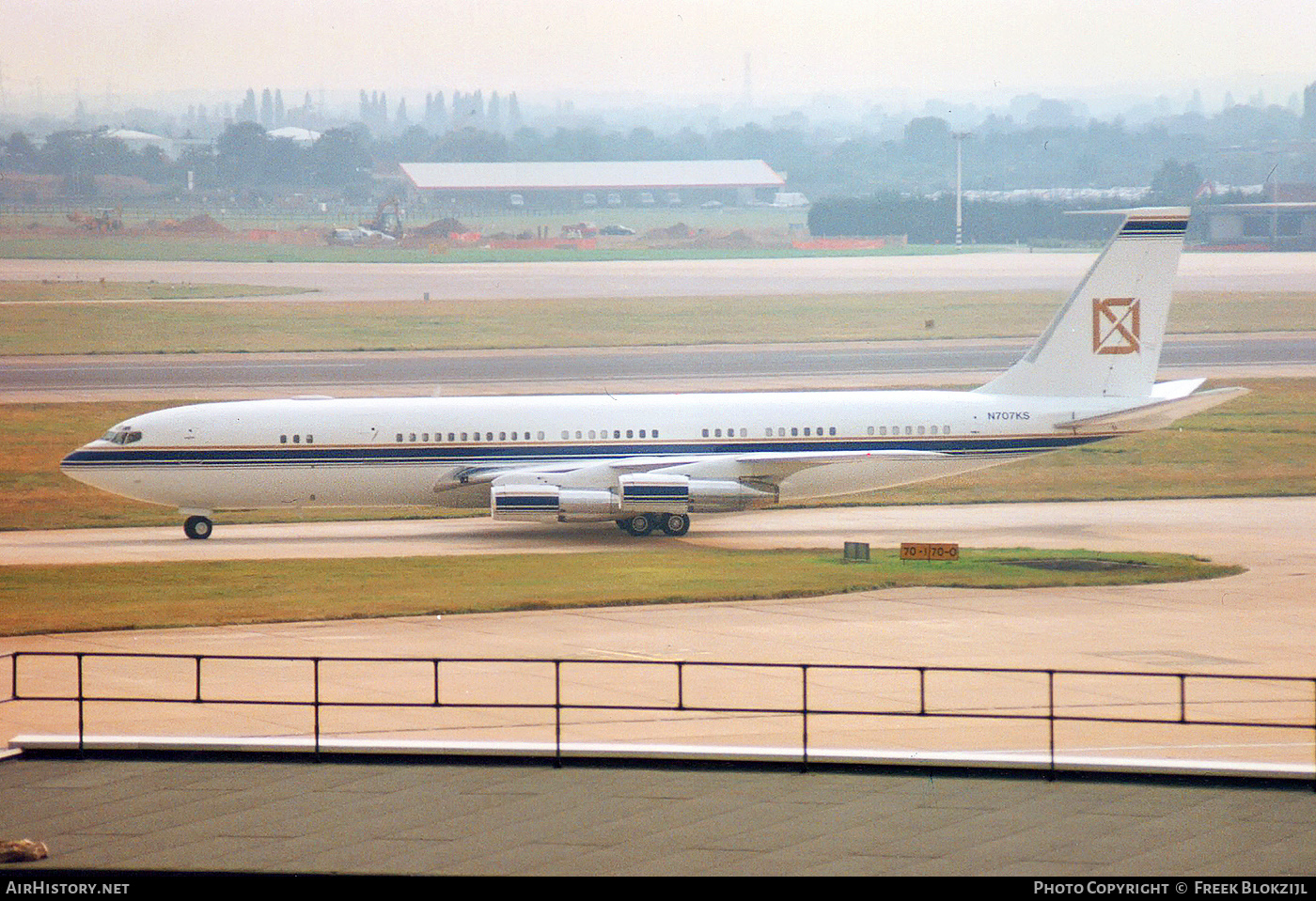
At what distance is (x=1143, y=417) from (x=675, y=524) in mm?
12043

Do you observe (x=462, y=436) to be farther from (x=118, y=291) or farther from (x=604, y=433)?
(x=118, y=291)

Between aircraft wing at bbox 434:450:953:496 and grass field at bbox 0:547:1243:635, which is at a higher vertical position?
aircraft wing at bbox 434:450:953:496

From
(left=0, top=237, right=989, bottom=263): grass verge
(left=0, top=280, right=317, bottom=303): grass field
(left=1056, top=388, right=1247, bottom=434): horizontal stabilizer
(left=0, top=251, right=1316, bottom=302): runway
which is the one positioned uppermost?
(left=0, top=237, right=989, bottom=263): grass verge

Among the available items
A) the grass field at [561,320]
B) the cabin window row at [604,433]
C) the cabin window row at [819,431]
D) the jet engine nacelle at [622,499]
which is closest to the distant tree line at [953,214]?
the grass field at [561,320]

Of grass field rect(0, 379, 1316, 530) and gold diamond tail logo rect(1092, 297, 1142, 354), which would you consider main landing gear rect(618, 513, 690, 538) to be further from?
gold diamond tail logo rect(1092, 297, 1142, 354)

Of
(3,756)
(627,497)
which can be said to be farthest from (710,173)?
(3,756)

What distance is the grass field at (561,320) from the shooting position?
3297 inches

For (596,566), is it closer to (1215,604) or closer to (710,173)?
(1215,604)

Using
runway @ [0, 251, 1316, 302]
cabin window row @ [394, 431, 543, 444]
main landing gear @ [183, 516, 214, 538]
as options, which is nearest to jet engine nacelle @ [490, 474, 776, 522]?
cabin window row @ [394, 431, 543, 444]

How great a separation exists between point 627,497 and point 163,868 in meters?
25.3

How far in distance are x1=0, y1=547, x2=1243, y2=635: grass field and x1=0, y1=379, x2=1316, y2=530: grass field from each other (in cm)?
1012

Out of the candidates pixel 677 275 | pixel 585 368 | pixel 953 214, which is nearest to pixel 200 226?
pixel 677 275

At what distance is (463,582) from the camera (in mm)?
36250

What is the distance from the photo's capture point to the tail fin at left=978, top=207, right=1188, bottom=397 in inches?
1753
